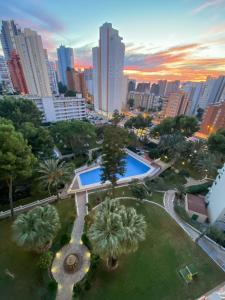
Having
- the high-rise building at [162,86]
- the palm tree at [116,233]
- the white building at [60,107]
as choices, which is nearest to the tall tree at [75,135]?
the white building at [60,107]

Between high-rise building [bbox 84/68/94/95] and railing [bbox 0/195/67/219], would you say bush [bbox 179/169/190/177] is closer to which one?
railing [bbox 0/195/67/219]

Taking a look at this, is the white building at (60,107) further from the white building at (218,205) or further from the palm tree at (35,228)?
the white building at (218,205)

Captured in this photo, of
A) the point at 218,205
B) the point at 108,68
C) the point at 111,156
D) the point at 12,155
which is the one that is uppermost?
the point at 108,68

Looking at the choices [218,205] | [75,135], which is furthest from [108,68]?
[218,205]

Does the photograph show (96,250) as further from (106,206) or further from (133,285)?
(133,285)

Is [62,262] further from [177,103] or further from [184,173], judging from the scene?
[177,103]

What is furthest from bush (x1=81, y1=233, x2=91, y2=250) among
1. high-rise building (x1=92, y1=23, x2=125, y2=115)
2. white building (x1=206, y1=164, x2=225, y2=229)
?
high-rise building (x1=92, y1=23, x2=125, y2=115)
